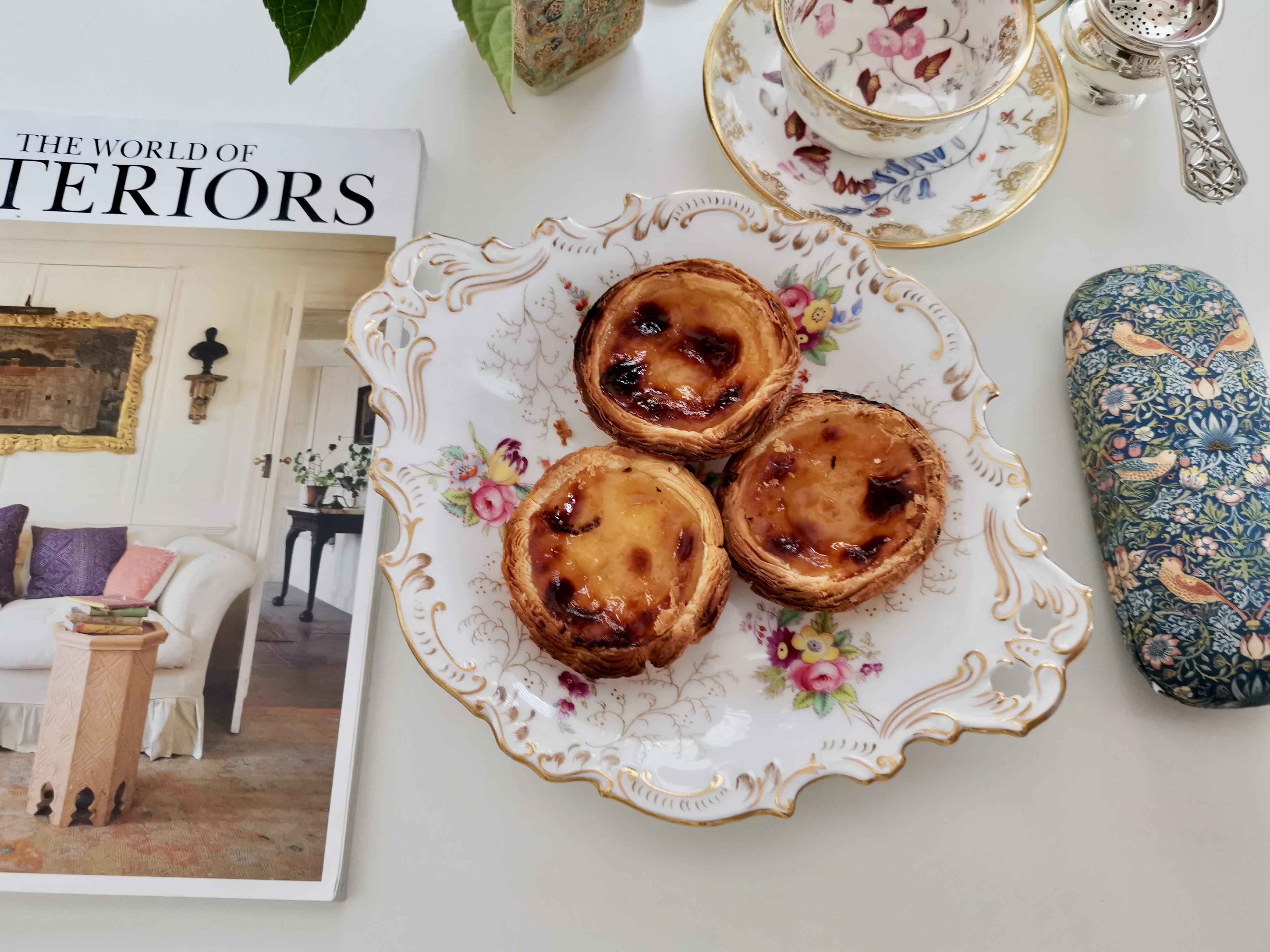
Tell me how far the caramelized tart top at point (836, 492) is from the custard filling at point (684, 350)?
8cm

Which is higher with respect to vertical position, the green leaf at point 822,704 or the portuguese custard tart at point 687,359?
the portuguese custard tart at point 687,359

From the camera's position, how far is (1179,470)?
33.4 inches

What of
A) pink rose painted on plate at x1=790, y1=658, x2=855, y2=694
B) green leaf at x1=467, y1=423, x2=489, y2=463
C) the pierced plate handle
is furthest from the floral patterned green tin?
pink rose painted on plate at x1=790, y1=658, x2=855, y2=694

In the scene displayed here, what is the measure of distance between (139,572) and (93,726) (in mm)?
168

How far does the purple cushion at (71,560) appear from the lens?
0.89m

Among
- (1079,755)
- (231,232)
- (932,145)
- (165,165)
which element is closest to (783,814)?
(1079,755)

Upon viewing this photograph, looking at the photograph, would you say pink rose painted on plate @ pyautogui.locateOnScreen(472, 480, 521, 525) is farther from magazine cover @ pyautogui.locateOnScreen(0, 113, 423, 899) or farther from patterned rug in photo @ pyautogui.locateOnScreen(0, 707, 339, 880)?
patterned rug in photo @ pyautogui.locateOnScreen(0, 707, 339, 880)

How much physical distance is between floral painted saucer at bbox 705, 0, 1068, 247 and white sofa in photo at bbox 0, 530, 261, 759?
2.59 ft

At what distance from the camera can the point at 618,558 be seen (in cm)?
83

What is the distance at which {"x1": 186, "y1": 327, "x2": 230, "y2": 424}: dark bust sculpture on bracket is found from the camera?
3.12 feet

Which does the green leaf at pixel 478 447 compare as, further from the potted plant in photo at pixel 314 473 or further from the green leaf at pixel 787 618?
the green leaf at pixel 787 618

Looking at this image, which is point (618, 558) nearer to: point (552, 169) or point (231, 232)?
point (552, 169)

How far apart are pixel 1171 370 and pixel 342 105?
1083 millimetres

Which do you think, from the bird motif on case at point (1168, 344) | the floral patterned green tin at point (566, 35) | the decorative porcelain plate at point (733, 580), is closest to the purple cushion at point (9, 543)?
the decorative porcelain plate at point (733, 580)
